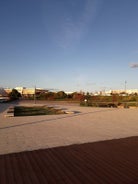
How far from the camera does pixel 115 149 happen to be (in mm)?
4965

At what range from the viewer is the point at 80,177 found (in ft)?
11.0

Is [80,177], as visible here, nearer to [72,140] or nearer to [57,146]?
[57,146]

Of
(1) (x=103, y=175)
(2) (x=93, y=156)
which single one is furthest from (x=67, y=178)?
(2) (x=93, y=156)

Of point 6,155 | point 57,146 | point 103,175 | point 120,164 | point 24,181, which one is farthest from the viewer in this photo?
point 57,146

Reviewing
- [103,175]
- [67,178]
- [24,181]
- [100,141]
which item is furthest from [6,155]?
[100,141]

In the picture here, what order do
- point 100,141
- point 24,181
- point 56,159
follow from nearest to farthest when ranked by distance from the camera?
point 24,181, point 56,159, point 100,141

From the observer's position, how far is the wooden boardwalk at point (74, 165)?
3277 mm

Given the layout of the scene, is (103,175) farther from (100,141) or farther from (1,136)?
(1,136)

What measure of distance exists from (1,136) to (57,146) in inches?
88.9

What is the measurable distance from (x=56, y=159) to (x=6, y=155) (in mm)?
1138

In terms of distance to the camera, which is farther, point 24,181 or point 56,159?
point 56,159

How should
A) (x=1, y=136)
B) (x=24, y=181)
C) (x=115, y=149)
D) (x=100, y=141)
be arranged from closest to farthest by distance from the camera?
(x=24, y=181), (x=115, y=149), (x=100, y=141), (x=1, y=136)

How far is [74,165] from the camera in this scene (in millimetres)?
3865

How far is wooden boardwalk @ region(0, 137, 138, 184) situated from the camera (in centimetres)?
328
